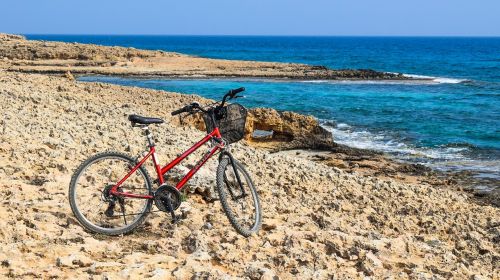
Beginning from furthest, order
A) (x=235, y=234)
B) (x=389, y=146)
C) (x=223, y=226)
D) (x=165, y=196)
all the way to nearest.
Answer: (x=389, y=146)
(x=223, y=226)
(x=235, y=234)
(x=165, y=196)

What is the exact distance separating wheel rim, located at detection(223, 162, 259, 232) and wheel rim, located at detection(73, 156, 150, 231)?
0.76 metres

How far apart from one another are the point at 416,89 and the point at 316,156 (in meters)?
28.2

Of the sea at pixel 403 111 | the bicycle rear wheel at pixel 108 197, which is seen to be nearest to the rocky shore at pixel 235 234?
the bicycle rear wheel at pixel 108 197

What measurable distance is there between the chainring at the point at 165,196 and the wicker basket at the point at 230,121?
66cm

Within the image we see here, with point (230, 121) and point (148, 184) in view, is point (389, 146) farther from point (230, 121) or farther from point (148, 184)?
point (148, 184)

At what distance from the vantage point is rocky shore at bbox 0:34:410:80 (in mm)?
49750

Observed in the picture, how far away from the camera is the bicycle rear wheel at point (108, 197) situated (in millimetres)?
5680

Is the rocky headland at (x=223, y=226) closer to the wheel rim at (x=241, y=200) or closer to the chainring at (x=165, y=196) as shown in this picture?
the wheel rim at (x=241, y=200)

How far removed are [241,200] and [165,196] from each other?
0.77 metres

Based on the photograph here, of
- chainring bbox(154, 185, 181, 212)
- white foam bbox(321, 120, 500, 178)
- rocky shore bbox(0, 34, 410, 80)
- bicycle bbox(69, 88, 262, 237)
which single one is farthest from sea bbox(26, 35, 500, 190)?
chainring bbox(154, 185, 181, 212)

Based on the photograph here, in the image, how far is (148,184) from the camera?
18.8 feet

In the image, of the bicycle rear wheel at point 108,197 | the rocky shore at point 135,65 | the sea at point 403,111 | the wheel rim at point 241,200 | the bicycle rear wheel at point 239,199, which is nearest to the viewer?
the bicycle rear wheel at point 108,197

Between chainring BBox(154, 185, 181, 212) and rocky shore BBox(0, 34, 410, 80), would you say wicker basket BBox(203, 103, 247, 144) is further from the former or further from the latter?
rocky shore BBox(0, 34, 410, 80)

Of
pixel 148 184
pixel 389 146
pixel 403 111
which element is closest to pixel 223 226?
pixel 148 184
